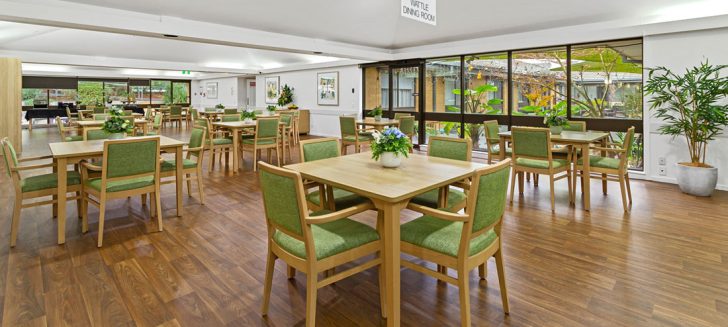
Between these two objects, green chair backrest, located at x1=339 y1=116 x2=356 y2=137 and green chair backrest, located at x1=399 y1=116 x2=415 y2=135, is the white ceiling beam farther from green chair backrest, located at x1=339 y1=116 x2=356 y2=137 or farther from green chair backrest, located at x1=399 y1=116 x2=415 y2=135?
green chair backrest, located at x1=399 y1=116 x2=415 y2=135

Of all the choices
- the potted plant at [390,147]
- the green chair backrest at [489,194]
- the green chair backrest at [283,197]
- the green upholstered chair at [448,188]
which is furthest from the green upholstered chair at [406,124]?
the green chair backrest at [283,197]

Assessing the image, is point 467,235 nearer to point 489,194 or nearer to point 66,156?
point 489,194

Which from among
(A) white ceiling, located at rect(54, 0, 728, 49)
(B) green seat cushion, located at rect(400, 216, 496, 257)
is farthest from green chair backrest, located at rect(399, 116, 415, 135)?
(B) green seat cushion, located at rect(400, 216, 496, 257)

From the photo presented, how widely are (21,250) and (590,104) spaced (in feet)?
23.9

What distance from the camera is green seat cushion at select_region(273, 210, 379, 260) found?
189cm

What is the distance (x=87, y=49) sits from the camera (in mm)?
10602

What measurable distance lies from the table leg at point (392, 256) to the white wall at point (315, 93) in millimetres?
8692

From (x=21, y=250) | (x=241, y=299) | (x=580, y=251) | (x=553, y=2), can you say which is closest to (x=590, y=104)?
(x=553, y=2)

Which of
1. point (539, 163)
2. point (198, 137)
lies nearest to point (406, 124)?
point (539, 163)

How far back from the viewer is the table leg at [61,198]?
3.11 metres

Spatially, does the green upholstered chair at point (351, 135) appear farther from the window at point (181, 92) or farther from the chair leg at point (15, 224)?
the window at point (181, 92)

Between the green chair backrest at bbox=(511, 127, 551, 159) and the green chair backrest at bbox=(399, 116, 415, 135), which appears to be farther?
the green chair backrest at bbox=(399, 116, 415, 135)

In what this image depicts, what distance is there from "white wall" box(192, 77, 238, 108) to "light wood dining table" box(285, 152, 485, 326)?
14635mm

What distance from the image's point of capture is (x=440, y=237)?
1980mm
